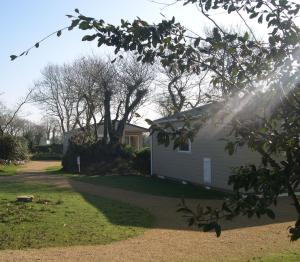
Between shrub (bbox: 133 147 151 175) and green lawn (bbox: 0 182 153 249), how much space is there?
1220 cm

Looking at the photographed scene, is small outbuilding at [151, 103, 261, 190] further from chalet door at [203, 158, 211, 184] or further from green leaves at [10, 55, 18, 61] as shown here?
green leaves at [10, 55, 18, 61]

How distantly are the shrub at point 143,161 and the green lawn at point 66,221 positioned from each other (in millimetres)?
12201

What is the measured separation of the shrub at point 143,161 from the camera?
89.7 ft

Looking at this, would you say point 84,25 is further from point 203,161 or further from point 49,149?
point 49,149

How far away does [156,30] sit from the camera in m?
2.97

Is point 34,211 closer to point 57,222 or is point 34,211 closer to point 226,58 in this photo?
point 57,222

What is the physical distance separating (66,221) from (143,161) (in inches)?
671

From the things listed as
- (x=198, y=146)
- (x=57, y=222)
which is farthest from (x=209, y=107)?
(x=198, y=146)

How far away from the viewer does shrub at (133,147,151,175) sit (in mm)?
27328

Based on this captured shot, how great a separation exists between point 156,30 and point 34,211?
31.2 ft

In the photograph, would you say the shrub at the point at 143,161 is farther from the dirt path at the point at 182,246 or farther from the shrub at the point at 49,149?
the shrub at the point at 49,149

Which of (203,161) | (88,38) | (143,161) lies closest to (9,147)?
(143,161)

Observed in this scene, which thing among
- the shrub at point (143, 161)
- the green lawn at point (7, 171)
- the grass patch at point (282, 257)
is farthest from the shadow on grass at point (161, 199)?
the green lawn at point (7, 171)

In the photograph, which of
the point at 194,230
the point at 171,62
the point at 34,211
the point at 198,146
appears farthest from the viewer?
the point at 198,146
